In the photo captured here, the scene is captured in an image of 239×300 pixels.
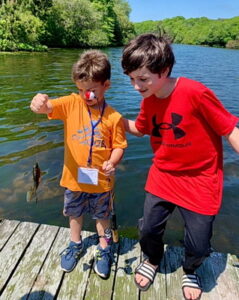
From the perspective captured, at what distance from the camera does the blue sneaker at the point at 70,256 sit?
3.03 metres

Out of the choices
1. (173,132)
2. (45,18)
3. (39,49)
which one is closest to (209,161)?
(173,132)

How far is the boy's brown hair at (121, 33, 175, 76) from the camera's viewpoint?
229cm

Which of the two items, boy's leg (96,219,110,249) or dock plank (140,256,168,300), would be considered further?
boy's leg (96,219,110,249)

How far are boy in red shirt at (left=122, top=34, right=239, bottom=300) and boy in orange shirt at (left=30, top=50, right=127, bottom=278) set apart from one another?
0.98ft

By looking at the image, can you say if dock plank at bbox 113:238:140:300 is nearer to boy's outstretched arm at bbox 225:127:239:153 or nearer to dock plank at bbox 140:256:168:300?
dock plank at bbox 140:256:168:300

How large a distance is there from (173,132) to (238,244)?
9.82 feet

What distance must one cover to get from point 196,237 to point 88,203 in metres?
1.13

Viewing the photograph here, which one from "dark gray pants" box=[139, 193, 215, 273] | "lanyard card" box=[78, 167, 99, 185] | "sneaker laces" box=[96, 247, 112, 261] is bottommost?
"sneaker laces" box=[96, 247, 112, 261]

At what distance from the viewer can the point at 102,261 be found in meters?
3.04

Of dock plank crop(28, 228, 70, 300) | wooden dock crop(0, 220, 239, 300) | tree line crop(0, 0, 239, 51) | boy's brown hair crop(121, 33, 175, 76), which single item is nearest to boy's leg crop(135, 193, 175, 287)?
wooden dock crop(0, 220, 239, 300)

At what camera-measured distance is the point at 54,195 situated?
18.2ft

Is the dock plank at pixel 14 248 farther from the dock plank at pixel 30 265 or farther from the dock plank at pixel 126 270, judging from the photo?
the dock plank at pixel 126 270

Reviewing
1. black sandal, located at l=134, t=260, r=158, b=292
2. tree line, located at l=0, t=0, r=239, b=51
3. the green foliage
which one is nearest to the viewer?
black sandal, located at l=134, t=260, r=158, b=292

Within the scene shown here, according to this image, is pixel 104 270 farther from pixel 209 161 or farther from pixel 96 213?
pixel 209 161
